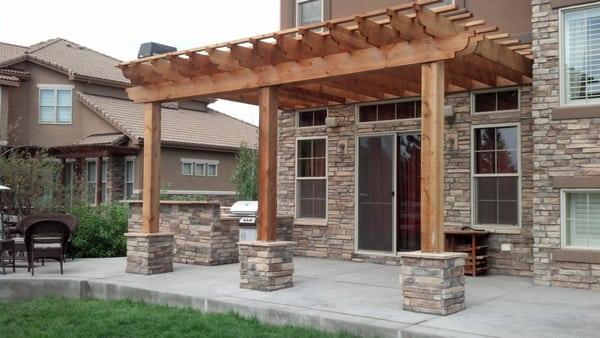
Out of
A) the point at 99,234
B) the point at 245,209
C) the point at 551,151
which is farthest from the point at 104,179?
the point at 551,151

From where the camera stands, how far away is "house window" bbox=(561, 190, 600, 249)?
315 inches

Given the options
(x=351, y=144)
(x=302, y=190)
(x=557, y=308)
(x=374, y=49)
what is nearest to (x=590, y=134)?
(x=557, y=308)

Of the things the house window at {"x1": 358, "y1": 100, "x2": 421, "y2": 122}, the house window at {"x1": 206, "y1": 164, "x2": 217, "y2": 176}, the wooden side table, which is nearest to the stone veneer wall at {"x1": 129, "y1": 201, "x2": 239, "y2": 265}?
the wooden side table

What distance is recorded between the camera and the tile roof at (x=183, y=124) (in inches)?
816

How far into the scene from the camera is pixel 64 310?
7.43 meters

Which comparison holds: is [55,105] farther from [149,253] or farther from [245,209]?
[149,253]

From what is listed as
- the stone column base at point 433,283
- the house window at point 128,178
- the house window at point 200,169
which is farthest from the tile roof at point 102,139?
the stone column base at point 433,283

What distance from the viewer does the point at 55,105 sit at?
22047mm

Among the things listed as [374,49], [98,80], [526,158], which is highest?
[98,80]

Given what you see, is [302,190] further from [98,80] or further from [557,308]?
[98,80]

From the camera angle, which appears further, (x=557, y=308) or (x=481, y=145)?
(x=481, y=145)

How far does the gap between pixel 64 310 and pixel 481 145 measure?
21.2ft

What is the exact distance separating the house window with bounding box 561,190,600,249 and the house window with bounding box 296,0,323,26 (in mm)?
5852

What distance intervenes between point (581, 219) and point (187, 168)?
15996 millimetres
